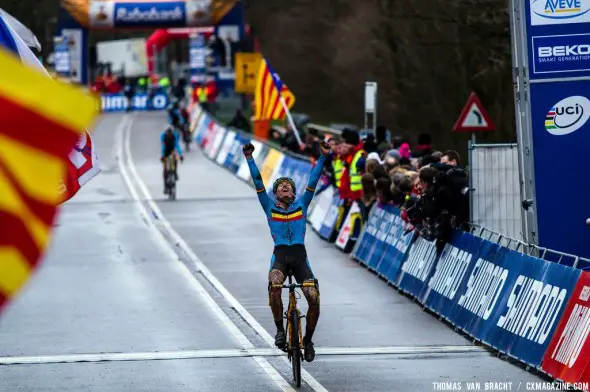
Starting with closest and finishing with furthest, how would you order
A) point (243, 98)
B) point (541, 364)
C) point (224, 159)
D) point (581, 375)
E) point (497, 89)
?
point (581, 375) < point (541, 364) < point (497, 89) < point (224, 159) < point (243, 98)

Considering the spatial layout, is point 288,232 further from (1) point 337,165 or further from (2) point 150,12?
(2) point 150,12

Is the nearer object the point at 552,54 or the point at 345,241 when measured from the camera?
the point at 552,54

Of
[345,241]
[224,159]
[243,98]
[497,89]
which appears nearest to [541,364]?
[345,241]

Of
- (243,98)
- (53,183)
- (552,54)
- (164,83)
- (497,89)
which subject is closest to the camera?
(53,183)

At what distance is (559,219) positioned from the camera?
1708 cm

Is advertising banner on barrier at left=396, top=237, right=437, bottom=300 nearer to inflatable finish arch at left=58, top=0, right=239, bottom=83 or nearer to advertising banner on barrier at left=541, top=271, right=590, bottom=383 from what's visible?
advertising banner on barrier at left=541, top=271, right=590, bottom=383

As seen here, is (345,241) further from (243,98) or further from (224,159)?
(243,98)

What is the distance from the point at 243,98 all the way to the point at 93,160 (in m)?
60.9

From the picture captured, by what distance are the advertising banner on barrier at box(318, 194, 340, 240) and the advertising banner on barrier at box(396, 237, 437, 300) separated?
670 centimetres

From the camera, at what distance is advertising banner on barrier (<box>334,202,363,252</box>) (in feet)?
83.3

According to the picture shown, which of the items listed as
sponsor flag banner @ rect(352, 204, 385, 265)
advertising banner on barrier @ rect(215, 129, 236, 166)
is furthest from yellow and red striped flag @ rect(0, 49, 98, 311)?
advertising banner on barrier @ rect(215, 129, 236, 166)

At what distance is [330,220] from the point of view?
28188 millimetres

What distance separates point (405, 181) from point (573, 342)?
8085mm

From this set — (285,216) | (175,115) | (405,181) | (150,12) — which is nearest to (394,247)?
(405,181)
